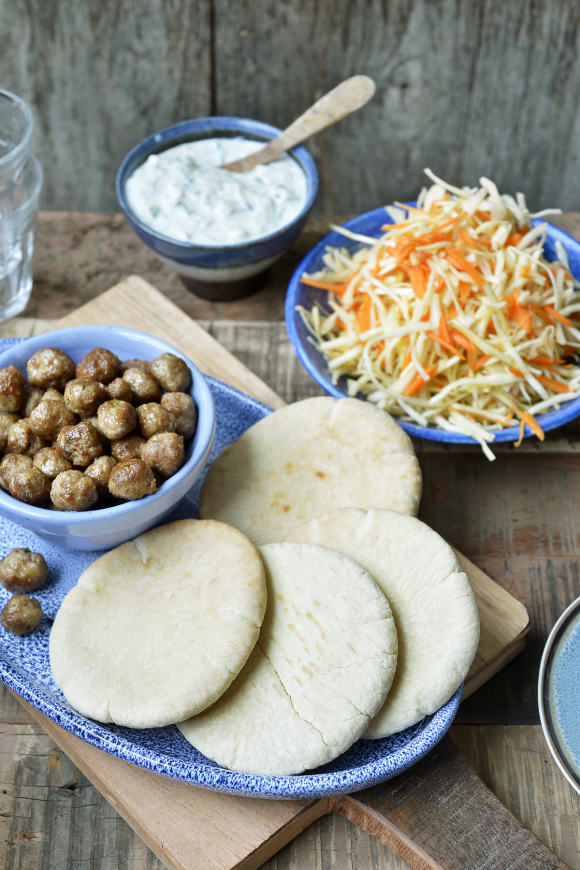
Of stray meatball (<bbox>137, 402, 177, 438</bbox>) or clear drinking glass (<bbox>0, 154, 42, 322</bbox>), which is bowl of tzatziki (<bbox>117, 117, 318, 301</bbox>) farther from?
stray meatball (<bbox>137, 402, 177, 438</bbox>)

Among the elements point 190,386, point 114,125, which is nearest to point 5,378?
point 190,386

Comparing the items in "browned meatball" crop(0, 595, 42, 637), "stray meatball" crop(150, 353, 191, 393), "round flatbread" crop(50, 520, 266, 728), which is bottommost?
"browned meatball" crop(0, 595, 42, 637)

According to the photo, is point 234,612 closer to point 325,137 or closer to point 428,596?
point 428,596

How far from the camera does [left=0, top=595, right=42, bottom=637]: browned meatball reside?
2.22 metres

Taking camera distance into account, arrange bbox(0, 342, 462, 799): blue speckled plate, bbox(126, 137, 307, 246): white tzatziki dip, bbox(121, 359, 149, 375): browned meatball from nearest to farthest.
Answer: bbox(0, 342, 462, 799): blue speckled plate → bbox(121, 359, 149, 375): browned meatball → bbox(126, 137, 307, 246): white tzatziki dip

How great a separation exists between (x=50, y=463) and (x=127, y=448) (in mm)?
213

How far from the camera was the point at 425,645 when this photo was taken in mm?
2066

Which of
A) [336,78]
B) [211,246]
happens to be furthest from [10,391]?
[336,78]

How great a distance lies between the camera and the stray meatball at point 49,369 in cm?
234

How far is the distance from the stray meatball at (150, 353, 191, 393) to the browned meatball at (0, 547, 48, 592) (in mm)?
641

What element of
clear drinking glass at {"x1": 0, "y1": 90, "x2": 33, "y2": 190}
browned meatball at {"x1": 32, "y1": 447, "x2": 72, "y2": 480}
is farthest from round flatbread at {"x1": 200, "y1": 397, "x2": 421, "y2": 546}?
clear drinking glass at {"x1": 0, "y1": 90, "x2": 33, "y2": 190}

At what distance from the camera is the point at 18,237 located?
3.30m

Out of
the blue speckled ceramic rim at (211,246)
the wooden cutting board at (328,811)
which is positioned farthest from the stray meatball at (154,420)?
the blue speckled ceramic rim at (211,246)

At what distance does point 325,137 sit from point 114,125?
1246 mm
